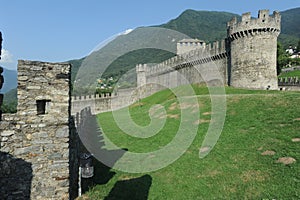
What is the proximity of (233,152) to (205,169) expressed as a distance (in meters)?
1.76

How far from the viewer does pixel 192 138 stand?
1348 cm

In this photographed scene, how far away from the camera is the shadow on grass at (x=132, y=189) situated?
26.1 feet

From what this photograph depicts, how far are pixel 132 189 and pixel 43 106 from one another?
3983 mm

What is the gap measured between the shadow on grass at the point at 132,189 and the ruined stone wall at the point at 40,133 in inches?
79.7

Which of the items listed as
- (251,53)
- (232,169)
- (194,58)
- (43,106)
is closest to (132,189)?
(232,169)

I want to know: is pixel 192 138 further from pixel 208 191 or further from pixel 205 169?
pixel 208 191

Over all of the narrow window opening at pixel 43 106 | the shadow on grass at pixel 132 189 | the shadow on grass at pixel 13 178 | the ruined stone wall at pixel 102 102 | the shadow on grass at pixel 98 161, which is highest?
the ruined stone wall at pixel 102 102

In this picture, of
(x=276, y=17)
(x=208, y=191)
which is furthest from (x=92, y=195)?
(x=276, y=17)

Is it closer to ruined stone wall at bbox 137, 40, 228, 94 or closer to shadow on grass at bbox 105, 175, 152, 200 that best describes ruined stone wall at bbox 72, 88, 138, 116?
ruined stone wall at bbox 137, 40, 228, 94

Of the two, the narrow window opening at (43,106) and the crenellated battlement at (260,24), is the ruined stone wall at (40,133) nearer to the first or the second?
the narrow window opening at (43,106)

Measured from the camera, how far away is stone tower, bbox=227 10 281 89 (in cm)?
2925

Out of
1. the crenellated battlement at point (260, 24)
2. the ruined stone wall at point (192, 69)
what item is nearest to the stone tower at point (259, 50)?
the crenellated battlement at point (260, 24)

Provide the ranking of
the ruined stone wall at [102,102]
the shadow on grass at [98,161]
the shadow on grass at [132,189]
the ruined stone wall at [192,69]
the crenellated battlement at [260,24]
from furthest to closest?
the ruined stone wall at [102,102] < the ruined stone wall at [192,69] < the crenellated battlement at [260,24] < the shadow on grass at [98,161] < the shadow on grass at [132,189]

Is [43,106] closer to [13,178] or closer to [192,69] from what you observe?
[13,178]
